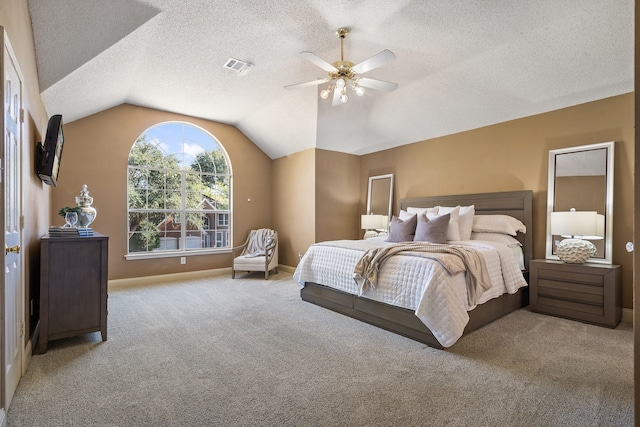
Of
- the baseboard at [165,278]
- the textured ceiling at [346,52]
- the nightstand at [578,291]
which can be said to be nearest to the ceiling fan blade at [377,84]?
the textured ceiling at [346,52]

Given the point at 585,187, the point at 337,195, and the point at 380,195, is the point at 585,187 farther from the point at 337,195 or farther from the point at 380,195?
the point at 337,195

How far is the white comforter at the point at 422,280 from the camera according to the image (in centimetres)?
270

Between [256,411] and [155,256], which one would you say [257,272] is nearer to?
[155,256]

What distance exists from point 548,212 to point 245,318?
12.7 ft

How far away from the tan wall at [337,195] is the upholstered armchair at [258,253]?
864 mm

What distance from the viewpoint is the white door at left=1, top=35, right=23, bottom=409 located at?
5.96 ft

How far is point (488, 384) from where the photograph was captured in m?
2.15

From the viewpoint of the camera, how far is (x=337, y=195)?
247 inches

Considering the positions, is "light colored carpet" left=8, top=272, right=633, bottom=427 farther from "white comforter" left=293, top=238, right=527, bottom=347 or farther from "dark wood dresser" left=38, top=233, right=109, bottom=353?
"white comforter" left=293, top=238, right=527, bottom=347

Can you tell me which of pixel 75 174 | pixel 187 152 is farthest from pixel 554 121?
pixel 75 174

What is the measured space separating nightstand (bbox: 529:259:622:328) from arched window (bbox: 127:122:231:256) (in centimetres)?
504

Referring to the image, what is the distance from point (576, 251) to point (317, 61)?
135 inches

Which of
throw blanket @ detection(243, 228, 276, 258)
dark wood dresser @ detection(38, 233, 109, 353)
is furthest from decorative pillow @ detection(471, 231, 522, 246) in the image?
dark wood dresser @ detection(38, 233, 109, 353)

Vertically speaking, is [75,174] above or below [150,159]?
below
